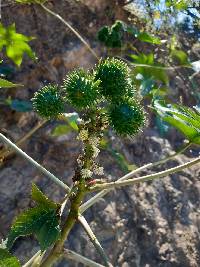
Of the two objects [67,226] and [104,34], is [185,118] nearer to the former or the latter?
[67,226]

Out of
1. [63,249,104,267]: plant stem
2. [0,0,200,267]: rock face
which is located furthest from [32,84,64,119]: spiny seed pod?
[0,0,200,267]: rock face

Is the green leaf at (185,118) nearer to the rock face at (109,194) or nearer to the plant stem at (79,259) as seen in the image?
the plant stem at (79,259)

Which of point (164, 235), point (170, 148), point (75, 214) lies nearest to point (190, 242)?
point (164, 235)

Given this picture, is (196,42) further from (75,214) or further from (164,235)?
(75,214)

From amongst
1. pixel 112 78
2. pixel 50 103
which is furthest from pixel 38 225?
pixel 112 78

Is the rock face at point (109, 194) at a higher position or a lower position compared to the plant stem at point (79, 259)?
lower

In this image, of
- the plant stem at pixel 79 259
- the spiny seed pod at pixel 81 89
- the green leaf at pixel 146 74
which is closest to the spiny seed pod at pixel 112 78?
the spiny seed pod at pixel 81 89
